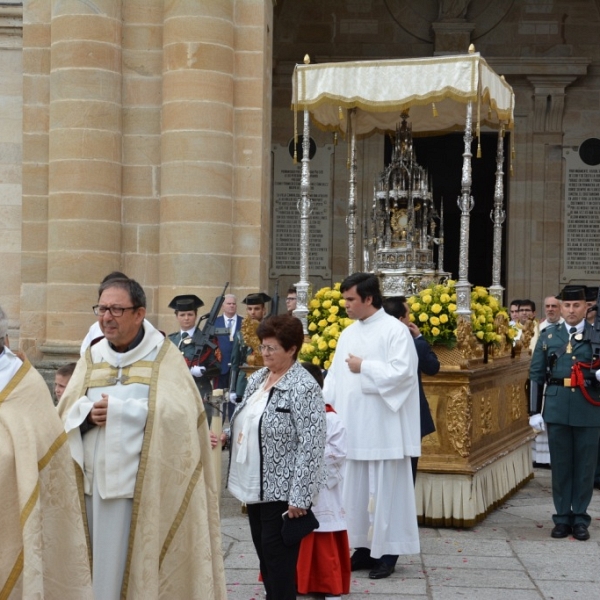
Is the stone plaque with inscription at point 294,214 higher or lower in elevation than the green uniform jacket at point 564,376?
higher

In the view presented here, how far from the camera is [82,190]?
480 inches

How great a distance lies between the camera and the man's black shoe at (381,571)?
681 centimetres

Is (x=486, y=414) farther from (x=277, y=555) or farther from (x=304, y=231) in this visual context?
(x=277, y=555)

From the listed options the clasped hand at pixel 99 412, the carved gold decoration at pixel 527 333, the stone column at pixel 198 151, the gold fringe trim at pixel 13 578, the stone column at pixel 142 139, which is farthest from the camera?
the stone column at pixel 142 139


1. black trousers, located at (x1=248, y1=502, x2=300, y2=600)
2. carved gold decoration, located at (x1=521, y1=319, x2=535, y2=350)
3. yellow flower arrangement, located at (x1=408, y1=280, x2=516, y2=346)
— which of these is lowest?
black trousers, located at (x1=248, y1=502, x2=300, y2=600)

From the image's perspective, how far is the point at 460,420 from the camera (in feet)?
27.3

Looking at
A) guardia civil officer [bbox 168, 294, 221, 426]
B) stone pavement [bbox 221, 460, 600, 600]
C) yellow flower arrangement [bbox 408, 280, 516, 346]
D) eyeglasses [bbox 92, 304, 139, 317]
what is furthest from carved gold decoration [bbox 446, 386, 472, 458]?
eyeglasses [bbox 92, 304, 139, 317]

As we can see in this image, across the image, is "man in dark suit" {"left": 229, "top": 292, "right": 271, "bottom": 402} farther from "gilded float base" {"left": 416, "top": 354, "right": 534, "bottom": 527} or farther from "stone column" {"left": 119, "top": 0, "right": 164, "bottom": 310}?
"gilded float base" {"left": 416, "top": 354, "right": 534, "bottom": 527}

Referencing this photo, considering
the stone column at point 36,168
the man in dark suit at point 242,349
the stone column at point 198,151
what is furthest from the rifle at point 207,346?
the stone column at point 36,168

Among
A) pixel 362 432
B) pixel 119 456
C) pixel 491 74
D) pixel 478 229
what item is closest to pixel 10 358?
pixel 119 456

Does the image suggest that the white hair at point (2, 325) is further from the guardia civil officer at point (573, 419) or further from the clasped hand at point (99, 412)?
the guardia civil officer at point (573, 419)

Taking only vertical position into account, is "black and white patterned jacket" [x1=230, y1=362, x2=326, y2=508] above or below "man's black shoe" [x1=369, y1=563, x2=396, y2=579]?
above

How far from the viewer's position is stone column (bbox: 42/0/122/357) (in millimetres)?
12164

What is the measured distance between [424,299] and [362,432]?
209 cm
